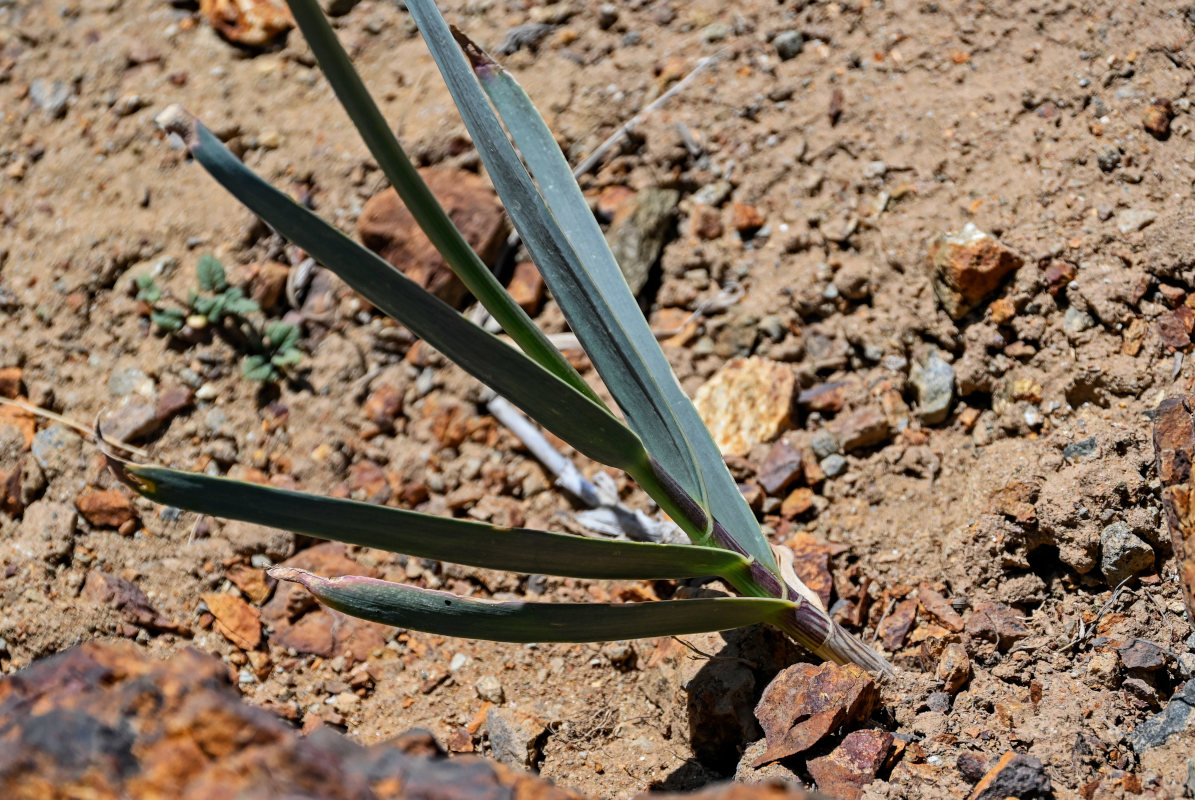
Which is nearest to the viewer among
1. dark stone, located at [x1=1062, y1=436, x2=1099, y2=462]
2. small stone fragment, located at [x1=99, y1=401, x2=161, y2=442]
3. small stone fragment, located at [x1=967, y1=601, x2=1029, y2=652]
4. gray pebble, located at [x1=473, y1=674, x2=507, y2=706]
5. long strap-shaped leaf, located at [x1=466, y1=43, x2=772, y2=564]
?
long strap-shaped leaf, located at [x1=466, y1=43, x2=772, y2=564]

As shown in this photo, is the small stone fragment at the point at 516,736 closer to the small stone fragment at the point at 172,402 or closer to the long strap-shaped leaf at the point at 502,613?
the long strap-shaped leaf at the point at 502,613

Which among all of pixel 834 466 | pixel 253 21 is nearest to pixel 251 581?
pixel 834 466

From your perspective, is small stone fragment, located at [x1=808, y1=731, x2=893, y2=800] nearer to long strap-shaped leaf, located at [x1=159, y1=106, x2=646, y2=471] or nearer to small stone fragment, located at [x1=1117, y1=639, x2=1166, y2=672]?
small stone fragment, located at [x1=1117, y1=639, x2=1166, y2=672]

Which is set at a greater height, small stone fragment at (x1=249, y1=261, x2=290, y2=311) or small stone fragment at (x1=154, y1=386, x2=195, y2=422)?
small stone fragment at (x1=249, y1=261, x2=290, y2=311)

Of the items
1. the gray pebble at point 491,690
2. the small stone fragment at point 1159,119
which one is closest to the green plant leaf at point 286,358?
the gray pebble at point 491,690

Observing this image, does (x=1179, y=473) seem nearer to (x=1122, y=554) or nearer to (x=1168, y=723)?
(x=1122, y=554)

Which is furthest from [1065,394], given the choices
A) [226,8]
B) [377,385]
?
[226,8]

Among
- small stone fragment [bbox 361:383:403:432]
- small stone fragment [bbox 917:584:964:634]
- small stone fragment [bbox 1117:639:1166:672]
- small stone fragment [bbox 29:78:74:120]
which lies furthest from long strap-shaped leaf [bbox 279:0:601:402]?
small stone fragment [bbox 29:78:74:120]
